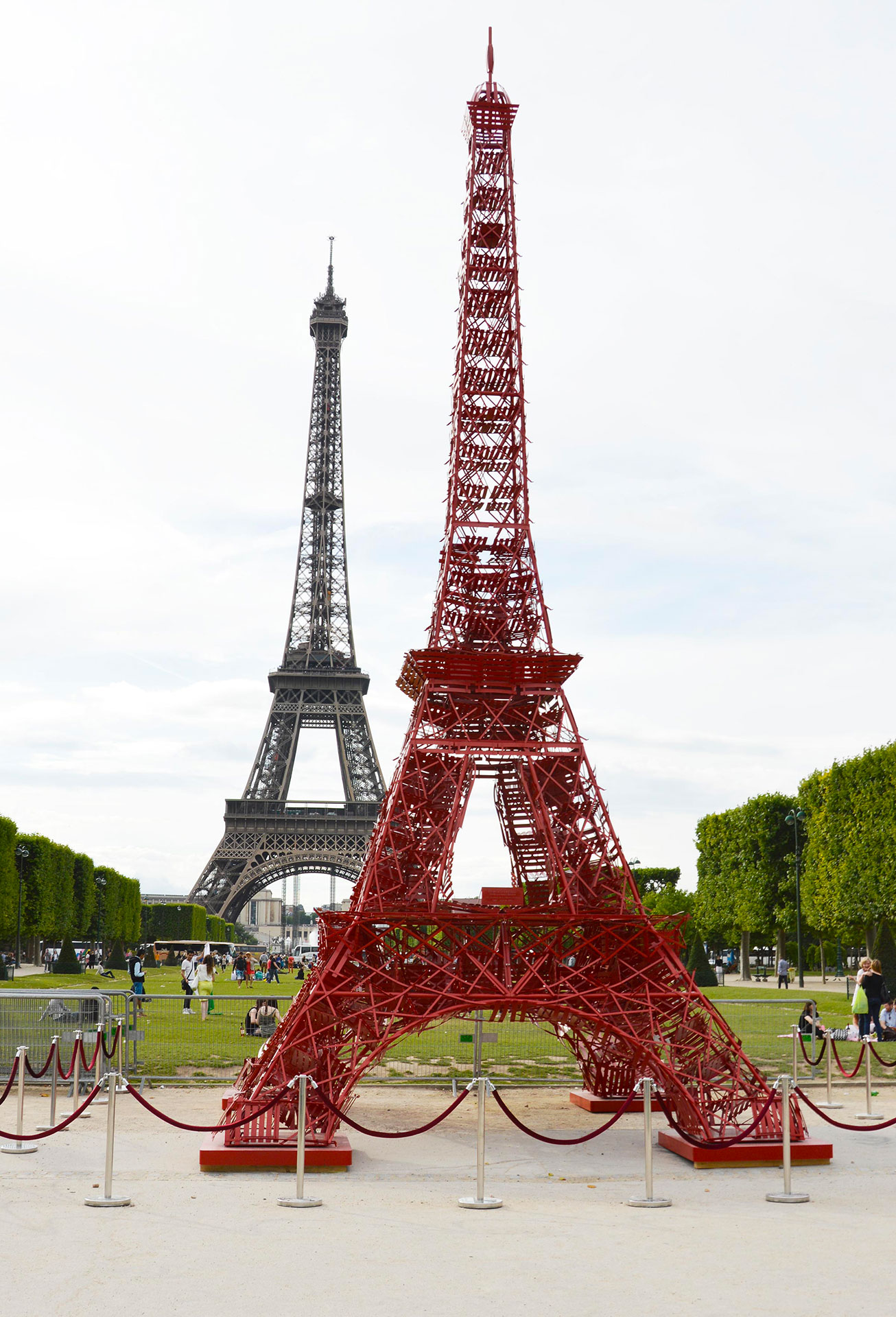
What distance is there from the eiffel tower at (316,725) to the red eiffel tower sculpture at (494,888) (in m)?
55.6

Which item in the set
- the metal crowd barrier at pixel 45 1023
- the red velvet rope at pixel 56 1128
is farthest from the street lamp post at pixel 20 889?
the red velvet rope at pixel 56 1128

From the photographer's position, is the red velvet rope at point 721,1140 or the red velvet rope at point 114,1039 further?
the red velvet rope at point 114,1039

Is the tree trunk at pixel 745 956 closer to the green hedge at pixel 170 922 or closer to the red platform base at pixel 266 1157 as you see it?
the green hedge at pixel 170 922

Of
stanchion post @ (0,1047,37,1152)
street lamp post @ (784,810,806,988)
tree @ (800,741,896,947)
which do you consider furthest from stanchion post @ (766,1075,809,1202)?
street lamp post @ (784,810,806,988)

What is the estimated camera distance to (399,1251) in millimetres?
9172

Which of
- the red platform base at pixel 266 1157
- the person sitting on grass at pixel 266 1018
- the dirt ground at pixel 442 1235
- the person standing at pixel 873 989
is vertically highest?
the person standing at pixel 873 989

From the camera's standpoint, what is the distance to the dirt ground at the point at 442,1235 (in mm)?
8062

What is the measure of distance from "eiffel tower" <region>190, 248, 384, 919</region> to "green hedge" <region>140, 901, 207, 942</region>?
5.39m

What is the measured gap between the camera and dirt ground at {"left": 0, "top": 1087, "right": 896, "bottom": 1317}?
8062mm

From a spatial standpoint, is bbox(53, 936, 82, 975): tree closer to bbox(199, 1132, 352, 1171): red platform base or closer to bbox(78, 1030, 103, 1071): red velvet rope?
bbox(78, 1030, 103, 1071): red velvet rope

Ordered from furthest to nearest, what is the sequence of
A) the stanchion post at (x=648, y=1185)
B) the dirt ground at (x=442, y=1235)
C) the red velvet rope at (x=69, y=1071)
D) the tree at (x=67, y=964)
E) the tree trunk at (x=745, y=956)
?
1. the tree trunk at (x=745, y=956)
2. the tree at (x=67, y=964)
3. the red velvet rope at (x=69, y=1071)
4. the stanchion post at (x=648, y=1185)
5. the dirt ground at (x=442, y=1235)

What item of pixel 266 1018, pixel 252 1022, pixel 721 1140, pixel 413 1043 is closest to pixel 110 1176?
pixel 721 1140

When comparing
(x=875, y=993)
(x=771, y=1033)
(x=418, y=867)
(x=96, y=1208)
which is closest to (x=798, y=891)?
(x=771, y=1033)

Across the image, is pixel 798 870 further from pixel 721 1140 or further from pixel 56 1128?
pixel 56 1128
